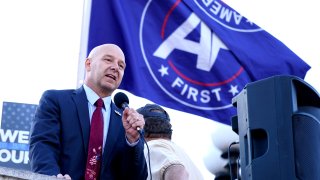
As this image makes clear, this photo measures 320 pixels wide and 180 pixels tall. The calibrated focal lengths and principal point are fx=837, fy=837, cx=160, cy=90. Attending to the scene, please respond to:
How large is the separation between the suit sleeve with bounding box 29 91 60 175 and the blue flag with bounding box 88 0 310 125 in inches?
135

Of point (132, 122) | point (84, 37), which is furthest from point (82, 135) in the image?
point (84, 37)

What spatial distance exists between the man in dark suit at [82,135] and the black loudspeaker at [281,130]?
25.5 inches

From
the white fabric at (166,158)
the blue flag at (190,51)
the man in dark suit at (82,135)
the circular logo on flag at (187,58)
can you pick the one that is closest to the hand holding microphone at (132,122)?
the man in dark suit at (82,135)

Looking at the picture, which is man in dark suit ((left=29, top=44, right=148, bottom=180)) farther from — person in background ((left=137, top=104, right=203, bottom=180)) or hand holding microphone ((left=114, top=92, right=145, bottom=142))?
person in background ((left=137, top=104, right=203, bottom=180))

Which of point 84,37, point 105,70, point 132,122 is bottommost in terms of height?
point 132,122

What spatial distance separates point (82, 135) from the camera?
4.80m

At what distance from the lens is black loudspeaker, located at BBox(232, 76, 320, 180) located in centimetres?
467

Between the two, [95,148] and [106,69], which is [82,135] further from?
[106,69]

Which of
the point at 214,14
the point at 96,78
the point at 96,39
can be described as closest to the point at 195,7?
the point at 214,14

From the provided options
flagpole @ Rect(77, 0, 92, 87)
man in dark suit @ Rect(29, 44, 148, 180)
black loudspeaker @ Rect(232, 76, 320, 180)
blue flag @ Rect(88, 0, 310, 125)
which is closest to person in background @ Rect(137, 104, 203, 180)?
man in dark suit @ Rect(29, 44, 148, 180)

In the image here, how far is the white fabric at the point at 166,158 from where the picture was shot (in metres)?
5.49

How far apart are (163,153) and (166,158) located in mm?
50

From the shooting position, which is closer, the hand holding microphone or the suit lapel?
the hand holding microphone

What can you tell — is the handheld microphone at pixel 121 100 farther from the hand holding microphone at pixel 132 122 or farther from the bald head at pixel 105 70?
the bald head at pixel 105 70
